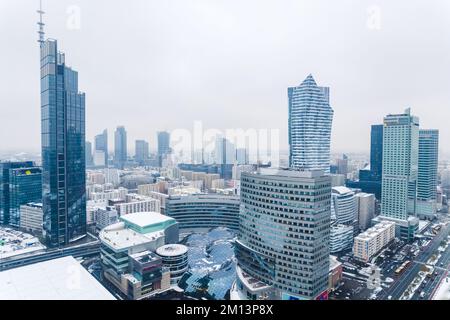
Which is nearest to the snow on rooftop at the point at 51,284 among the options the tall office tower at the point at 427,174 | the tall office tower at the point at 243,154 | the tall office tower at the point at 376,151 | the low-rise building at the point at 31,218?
the tall office tower at the point at 243,154

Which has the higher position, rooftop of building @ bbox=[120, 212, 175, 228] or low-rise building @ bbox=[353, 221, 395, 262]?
rooftop of building @ bbox=[120, 212, 175, 228]

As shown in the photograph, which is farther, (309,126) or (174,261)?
(309,126)

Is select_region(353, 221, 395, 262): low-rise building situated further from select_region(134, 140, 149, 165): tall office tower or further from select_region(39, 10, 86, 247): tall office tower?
select_region(134, 140, 149, 165): tall office tower

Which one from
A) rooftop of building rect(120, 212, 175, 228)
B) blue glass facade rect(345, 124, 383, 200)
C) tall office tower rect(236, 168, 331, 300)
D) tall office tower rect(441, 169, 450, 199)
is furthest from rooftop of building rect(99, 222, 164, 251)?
tall office tower rect(441, 169, 450, 199)

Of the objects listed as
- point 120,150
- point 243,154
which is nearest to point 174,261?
point 243,154

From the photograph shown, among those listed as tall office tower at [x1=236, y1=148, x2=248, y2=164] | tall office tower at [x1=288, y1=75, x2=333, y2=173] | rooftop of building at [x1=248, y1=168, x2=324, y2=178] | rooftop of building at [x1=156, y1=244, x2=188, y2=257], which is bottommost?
rooftop of building at [x1=156, y1=244, x2=188, y2=257]

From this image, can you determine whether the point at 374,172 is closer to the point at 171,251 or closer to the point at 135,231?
the point at 171,251
